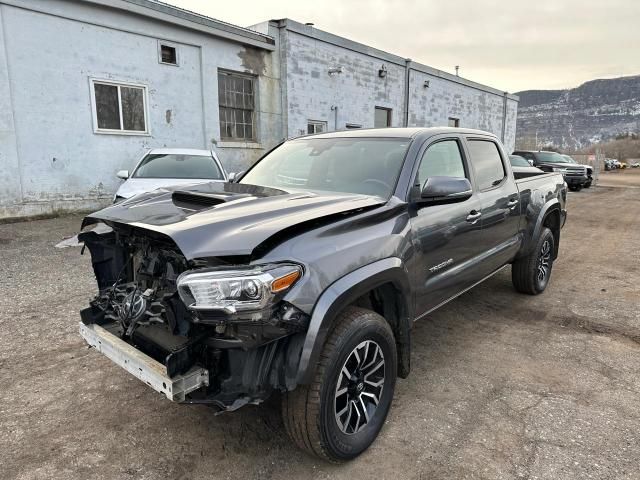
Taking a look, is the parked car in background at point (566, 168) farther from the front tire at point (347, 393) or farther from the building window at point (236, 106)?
the front tire at point (347, 393)

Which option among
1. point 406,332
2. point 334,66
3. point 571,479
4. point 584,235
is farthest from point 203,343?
point 334,66

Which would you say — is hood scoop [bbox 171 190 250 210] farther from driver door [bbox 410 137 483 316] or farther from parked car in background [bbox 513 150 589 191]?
parked car in background [bbox 513 150 589 191]

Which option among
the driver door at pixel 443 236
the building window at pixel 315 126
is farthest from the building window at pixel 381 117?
the driver door at pixel 443 236

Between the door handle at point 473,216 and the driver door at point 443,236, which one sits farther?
the door handle at point 473,216

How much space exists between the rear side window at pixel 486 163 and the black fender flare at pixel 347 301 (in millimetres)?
1649

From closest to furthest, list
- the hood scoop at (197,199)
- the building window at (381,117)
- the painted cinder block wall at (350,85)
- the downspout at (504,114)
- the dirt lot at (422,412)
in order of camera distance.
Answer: the dirt lot at (422,412)
the hood scoop at (197,199)
the painted cinder block wall at (350,85)
the building window at (381,117)
the downspout at (504,114)

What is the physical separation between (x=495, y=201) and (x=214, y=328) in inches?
114

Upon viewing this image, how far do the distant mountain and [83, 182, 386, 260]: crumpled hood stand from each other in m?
112

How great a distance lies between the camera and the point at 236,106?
13766mm

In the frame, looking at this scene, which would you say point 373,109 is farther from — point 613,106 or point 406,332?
point 613,106

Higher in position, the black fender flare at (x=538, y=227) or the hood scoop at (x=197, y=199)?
the hood scoop at (x=197, y=199)

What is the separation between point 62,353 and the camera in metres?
3.78

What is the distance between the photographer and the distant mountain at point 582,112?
10788 cm

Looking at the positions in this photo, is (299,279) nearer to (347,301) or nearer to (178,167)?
(347,301)
